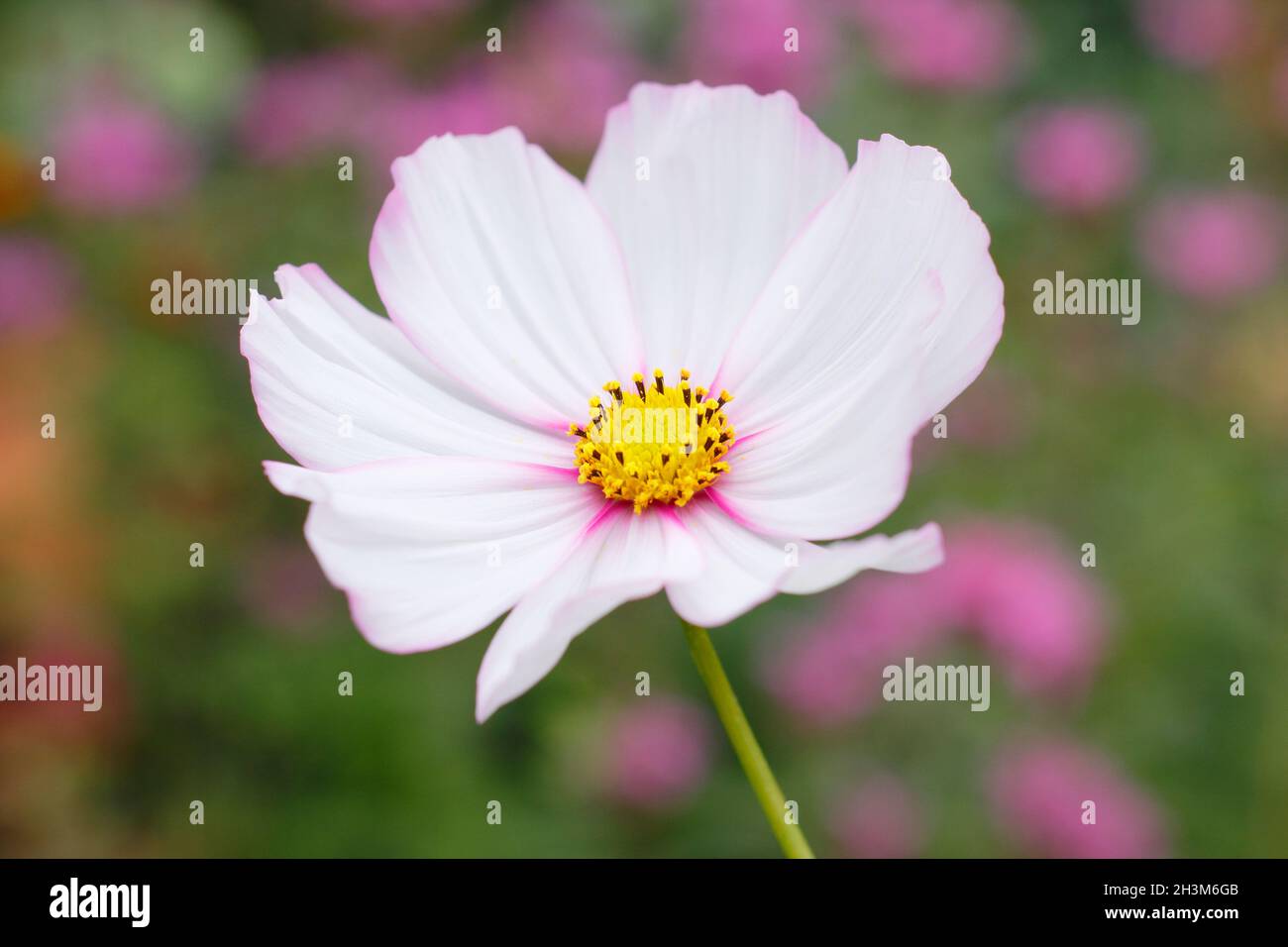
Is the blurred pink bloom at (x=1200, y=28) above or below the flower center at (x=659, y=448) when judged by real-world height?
above

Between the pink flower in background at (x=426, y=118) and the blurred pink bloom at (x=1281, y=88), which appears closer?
the pink flower in background at (x=426, y=118)

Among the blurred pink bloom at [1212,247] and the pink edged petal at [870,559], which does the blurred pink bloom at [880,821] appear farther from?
the pink edged petal at [870,559]

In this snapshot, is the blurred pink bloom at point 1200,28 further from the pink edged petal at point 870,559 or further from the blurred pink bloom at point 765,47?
the pink edged petal at point 870,559

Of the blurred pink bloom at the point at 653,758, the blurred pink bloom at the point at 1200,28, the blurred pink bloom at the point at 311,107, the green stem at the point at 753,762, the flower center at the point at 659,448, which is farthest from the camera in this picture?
the blurred pink bloom at the point at 1200,28

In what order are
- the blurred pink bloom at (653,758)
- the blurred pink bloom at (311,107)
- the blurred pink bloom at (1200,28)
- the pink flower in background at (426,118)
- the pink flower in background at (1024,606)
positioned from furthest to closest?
1. the blurred pink bloom at (1200,28)
2. the blurred pink bloom at (311,107)
3. the pink flower in background at (426,118)
4. the blurred pink bloom at (653,758)
5. the pink flower in background at (1024,606)

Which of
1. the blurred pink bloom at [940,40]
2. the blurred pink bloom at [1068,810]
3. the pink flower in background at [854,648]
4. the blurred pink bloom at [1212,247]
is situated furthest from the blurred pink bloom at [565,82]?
the blurred pink bloom at [1068,810]

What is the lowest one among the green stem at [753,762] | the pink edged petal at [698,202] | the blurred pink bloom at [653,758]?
Result: the blurred pink bloom at [653,758]
